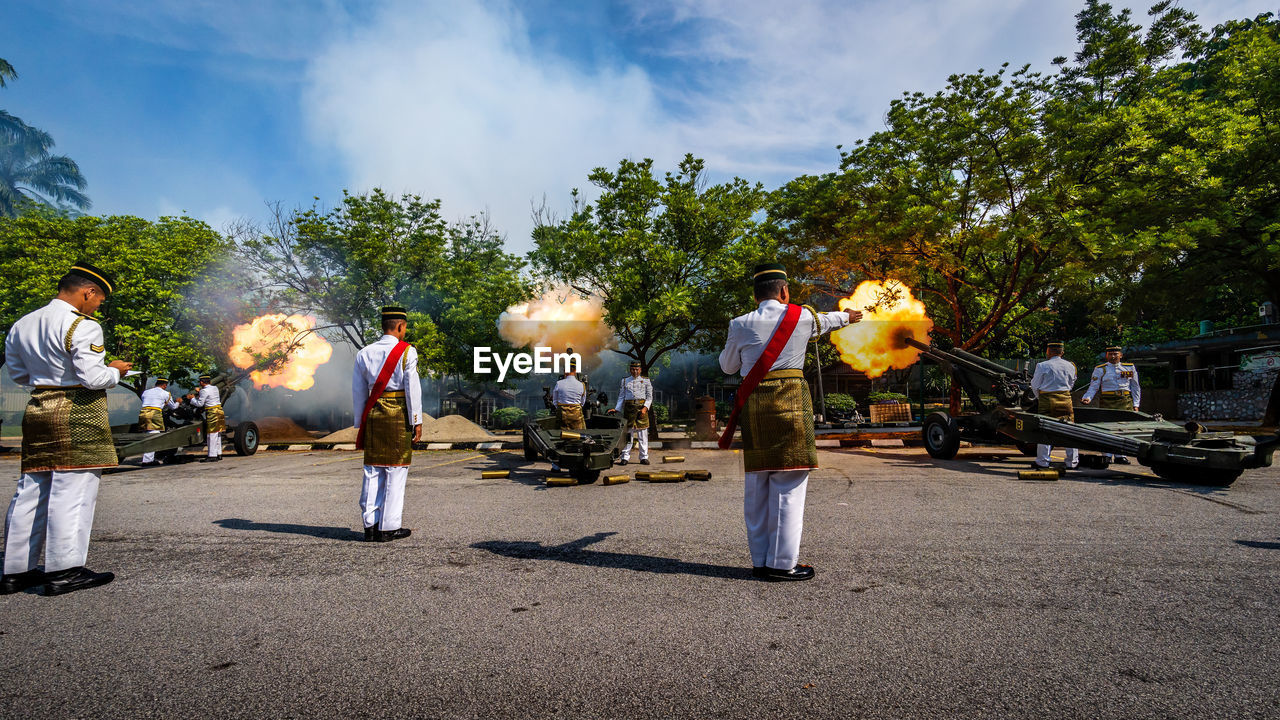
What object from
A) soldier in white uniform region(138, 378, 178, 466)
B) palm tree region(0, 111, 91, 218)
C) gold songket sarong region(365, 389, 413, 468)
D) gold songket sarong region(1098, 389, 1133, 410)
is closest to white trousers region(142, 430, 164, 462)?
soldier in white uniform region(138, 378, 178, 466)

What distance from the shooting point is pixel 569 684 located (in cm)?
243

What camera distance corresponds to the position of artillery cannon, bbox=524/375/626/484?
873cm

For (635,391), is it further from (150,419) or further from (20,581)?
(150,419)

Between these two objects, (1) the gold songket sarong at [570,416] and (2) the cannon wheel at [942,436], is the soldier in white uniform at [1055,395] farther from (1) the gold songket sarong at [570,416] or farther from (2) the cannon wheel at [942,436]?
(1) the gold songket sarong at [570,416]

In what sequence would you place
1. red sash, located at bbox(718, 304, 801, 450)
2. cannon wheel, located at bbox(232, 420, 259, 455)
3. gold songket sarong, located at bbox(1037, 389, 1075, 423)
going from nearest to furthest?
red sash, located at bbox(718, 304, 801, 450), gold songket sarong, located at bbox(1037, 389, 1075, 423), cannon wheel, located at bbox(232, 420, 259, 455)

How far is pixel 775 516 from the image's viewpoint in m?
3.96

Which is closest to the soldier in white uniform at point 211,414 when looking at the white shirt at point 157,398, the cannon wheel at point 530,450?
the white shirt at point 157,398

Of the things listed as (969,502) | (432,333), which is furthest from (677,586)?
(432,333)

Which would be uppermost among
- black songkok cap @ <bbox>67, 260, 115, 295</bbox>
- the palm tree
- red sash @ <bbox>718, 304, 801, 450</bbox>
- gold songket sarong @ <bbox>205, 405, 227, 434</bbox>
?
the palm tree

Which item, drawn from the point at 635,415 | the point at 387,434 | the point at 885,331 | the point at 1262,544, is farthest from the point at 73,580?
the point at 885,331

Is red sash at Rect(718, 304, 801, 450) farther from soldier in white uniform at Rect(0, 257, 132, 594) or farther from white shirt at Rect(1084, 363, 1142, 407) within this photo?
white shirt at Rect(1084, 363, 1142, 407)

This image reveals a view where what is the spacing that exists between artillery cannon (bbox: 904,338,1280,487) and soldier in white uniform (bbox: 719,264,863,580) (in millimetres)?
6633

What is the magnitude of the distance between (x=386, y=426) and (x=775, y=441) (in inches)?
135

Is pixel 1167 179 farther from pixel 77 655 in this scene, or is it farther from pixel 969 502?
pixel 77 655
